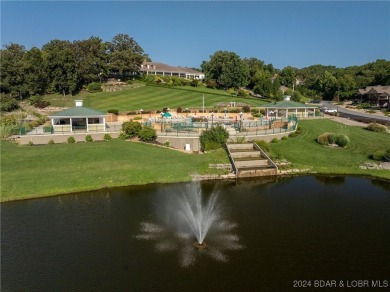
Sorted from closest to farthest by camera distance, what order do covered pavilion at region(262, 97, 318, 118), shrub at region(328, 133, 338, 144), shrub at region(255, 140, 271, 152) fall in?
shrub at region(255, 140, 271, 152)
shrub at region(328, 133, 338, 144)
covered pavilion at region(262, 97, 318, 118)

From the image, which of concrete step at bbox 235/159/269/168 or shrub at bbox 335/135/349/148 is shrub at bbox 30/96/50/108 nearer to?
concrete step at bbox 235/159/269/168

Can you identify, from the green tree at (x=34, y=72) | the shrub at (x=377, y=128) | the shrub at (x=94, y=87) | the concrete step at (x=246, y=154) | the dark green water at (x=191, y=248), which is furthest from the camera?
the shrub at (x=94, y=87)

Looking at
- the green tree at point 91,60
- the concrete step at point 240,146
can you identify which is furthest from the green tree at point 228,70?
the concrete step at point 240,146

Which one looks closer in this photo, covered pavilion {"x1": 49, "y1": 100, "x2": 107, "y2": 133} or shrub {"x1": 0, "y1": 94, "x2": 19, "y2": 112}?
covered pavilion {"x1": 49, "y1": 100, "x2": 107, "y2": 133}

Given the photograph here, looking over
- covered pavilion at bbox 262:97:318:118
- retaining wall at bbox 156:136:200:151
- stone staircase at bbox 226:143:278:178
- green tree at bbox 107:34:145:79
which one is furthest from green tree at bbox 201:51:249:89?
stone staircase at bbox 226:143:278:178

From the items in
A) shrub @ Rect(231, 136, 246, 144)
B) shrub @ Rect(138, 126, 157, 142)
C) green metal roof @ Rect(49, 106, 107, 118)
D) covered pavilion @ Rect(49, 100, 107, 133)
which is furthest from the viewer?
green metal roof @ Rect(49, 106, 107, 118)

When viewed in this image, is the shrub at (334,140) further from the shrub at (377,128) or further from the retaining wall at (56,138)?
the retaining wall at (56,138)

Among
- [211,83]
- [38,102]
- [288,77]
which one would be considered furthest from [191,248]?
[288,77]
